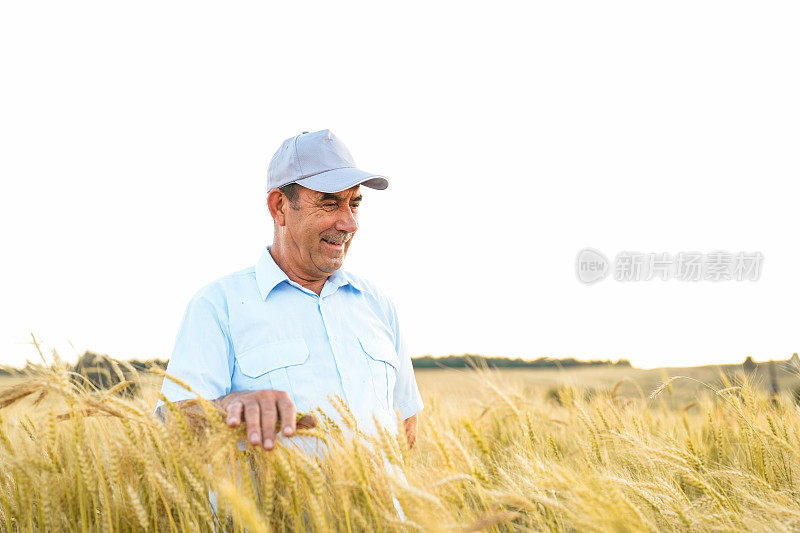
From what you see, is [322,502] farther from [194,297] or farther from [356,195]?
[356,195]

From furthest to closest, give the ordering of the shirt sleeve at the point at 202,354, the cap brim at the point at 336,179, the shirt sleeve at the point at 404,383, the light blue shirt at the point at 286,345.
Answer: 1. the shirt sleeve at the point at 404,383
2. the cap brim at the point at 336,179
3. the light blue shirt at the point at 286,345
4. the shirt sleeve at the point at 202,354

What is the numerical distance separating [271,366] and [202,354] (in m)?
0.24

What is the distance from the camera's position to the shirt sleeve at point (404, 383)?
2793 millimetres

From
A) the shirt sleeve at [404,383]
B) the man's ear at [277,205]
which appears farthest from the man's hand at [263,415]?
the shirt sleeve at [404,383]

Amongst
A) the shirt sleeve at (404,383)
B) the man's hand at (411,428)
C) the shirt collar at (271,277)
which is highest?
the shirt collar at (271,277)

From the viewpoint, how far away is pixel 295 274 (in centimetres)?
250

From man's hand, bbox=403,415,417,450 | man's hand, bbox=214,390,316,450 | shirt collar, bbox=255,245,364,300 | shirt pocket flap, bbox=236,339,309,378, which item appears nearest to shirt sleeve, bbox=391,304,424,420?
man's hand, bbox=403,415,417,450

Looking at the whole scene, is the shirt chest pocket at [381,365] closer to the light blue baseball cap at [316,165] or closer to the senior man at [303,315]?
the senior man at [303,315]

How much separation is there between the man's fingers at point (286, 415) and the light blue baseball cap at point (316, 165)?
1.03 meters

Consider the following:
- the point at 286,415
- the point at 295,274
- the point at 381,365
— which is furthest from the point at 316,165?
the point at 286,415

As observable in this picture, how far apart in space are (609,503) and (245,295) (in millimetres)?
1477

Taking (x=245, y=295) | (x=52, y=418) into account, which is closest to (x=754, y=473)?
(x=245, y=295)

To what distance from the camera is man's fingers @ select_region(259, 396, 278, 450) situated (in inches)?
58.1

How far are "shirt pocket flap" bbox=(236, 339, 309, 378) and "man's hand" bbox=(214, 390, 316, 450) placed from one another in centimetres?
60
